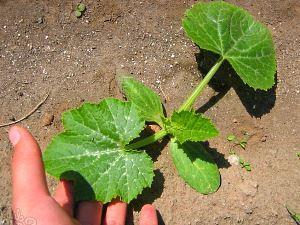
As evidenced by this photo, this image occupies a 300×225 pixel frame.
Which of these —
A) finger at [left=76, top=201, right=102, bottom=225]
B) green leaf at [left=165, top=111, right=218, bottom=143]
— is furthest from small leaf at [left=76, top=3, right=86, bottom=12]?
finger at [left=76, top=201, right=102, bottom=225]

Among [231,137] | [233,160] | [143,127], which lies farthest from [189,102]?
[233,160]

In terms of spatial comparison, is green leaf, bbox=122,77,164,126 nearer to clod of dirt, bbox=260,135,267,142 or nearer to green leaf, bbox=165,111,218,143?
green leaf, bbox=165,111,218,143

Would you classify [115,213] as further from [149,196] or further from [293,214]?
[293,214]

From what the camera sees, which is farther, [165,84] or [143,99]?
[165,84]

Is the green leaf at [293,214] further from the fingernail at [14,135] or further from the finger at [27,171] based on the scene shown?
the fingernail at [14,135]

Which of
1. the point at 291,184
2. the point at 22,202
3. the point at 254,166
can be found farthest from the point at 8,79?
the point at 291,184

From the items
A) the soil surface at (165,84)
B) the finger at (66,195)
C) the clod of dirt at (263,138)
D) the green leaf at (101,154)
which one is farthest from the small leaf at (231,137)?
the finger at (66,195)

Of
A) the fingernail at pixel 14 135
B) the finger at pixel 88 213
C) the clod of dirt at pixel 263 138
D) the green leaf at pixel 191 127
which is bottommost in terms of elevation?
Result: the clod of dirt at pixel 263 138
